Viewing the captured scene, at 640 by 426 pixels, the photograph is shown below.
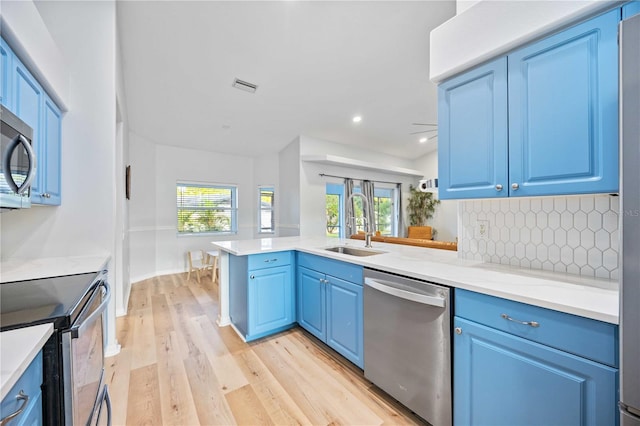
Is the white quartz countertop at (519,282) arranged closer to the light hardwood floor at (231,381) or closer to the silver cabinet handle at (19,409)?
the light hardwood floor at (231,381)

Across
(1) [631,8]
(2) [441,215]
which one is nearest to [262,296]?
(1) [631,8]

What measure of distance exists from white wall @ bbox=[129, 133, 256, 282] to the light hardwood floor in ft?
7.52

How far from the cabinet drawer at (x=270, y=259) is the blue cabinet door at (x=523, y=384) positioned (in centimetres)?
161

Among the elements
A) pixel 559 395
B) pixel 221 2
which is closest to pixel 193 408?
pixel 559 395

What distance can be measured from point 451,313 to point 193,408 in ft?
5.50

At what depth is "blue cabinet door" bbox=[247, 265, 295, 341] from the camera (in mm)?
2340

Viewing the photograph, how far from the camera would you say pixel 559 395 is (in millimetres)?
996

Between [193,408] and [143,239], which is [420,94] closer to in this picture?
[193,408]

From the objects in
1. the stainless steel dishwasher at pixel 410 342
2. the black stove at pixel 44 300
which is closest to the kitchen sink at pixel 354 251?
the stainless steel dishwasher at pixel 410 342

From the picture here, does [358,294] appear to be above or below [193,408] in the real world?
above

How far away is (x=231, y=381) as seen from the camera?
6.12ft

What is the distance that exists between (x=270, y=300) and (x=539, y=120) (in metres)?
2.33

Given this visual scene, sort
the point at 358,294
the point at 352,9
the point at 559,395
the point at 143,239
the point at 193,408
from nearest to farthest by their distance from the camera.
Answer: the point at 559,395, the point at 193,408, the point at 358,294, the point at 352,9, the point at 143,239

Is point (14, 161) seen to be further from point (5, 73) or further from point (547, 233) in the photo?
point (547, 233)
